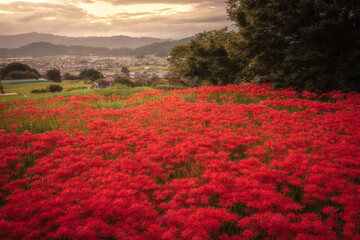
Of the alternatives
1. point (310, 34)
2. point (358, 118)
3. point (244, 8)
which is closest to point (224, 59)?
point (244, 8)

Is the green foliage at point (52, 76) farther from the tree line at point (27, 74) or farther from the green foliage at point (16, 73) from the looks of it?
the green foliage at point (16, 73)

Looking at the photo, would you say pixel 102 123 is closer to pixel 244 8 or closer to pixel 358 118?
pixel 358 118

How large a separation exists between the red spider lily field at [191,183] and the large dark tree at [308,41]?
4.08m

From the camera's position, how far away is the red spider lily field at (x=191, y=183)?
3525 mm

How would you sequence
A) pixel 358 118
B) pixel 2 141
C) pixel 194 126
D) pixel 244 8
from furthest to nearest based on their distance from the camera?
pixel 244 8
pixel 194 126
pixel 358 118
pixel 2 141

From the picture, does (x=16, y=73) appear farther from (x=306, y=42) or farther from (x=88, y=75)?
(x=306, y=42)

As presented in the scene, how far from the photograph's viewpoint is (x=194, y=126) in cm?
865

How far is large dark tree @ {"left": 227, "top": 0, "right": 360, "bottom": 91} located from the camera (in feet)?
40.2

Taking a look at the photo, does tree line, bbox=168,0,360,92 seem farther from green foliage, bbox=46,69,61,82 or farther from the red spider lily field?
green foliage, bbox=46,69,61,82

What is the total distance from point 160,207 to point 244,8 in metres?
18.8

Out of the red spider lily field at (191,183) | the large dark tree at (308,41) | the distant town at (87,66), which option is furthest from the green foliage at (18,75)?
the large dark tree at (308,41)

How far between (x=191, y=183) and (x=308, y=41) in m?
13.8

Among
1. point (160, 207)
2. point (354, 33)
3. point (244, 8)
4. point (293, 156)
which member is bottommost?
point (160, 207)

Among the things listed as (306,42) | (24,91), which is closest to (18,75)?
(24,91)
